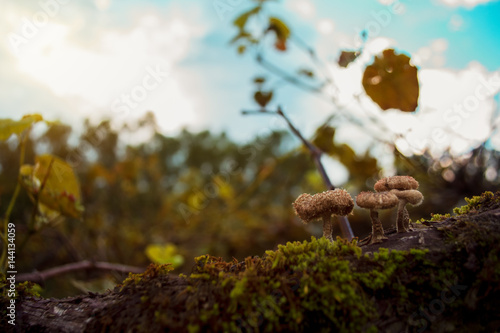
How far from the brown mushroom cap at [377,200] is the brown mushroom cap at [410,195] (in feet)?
0.17

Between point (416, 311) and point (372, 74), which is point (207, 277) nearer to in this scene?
point (416, 311)

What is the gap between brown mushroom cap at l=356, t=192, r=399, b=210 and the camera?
3.48 feet

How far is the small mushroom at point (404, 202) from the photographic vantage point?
1.11m

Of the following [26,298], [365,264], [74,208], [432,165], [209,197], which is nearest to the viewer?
[365,264]

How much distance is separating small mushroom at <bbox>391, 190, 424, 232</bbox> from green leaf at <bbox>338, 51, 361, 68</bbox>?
0.56 meters

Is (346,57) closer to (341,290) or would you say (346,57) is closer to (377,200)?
(377,200)

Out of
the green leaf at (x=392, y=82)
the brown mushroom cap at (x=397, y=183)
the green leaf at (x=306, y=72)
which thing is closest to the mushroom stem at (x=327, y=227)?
the brown mushroom cap at (x=397, y=183)

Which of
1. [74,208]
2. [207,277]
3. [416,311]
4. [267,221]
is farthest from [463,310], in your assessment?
[267,221]

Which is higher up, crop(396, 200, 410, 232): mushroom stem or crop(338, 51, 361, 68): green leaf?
crop(338, 51, 361, 68): green leaf

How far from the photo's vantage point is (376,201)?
1.08 metres

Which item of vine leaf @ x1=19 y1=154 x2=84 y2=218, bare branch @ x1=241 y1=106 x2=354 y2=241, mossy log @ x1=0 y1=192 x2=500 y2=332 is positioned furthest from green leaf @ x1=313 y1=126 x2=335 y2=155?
vine leaf @ x1=19 y1=154 x2=84 y2=218

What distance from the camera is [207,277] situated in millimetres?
1031

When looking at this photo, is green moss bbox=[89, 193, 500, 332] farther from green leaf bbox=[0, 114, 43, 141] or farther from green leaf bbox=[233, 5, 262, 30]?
green leaf bbox=[233, 5, 262, 30]

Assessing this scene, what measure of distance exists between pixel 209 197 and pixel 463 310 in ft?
16.9
